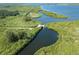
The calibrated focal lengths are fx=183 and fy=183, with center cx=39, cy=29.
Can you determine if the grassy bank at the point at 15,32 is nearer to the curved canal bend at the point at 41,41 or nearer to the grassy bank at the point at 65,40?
the curved canal bend at the point at 41,41

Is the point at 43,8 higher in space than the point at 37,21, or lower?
higher

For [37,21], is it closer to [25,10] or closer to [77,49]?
[25,10]

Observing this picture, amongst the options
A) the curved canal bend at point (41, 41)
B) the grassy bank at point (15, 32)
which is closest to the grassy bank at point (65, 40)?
the curved canal bend at point (41, 41)

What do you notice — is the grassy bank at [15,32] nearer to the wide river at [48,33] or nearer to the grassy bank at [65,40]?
the wide river at [48,33]
